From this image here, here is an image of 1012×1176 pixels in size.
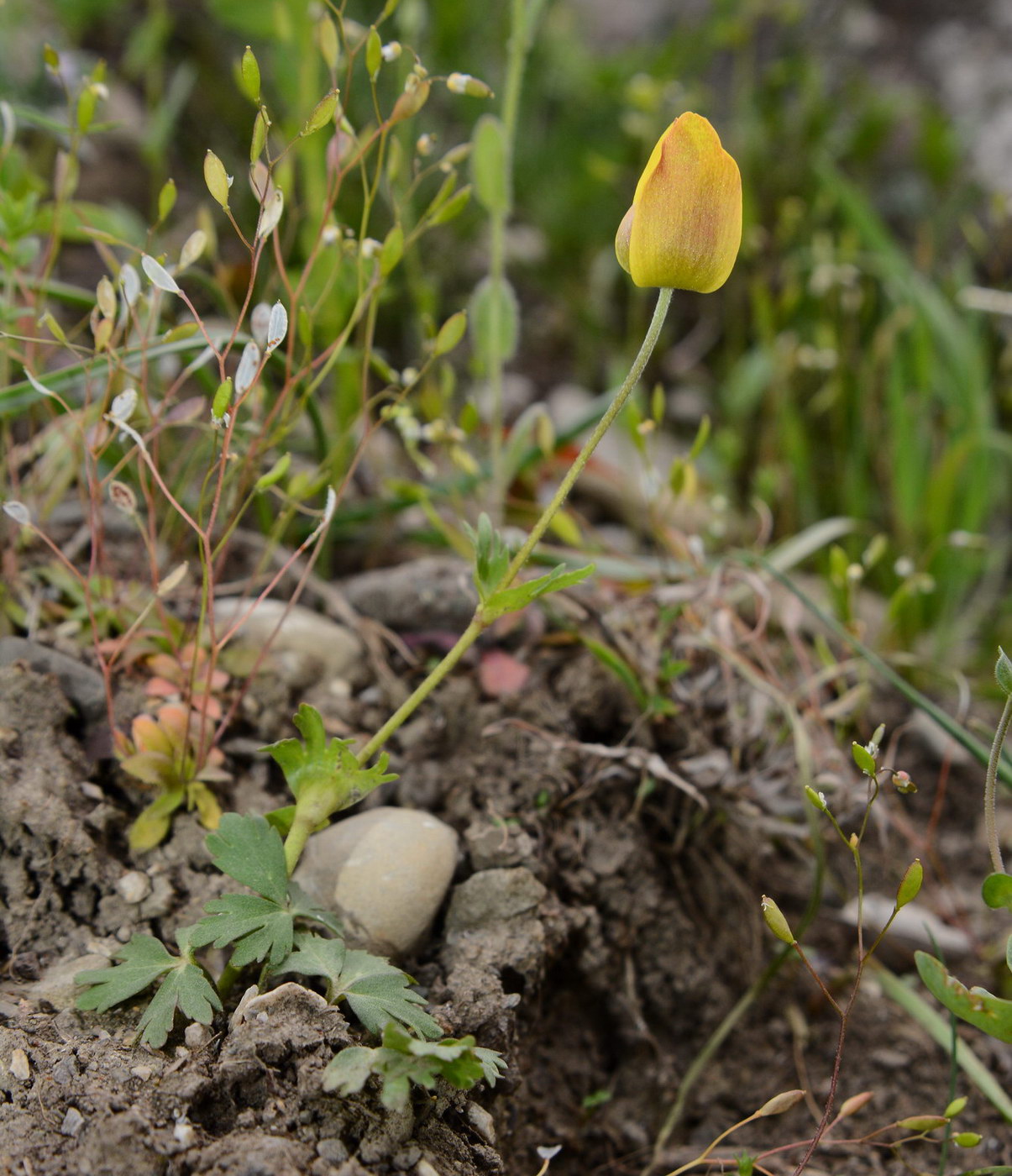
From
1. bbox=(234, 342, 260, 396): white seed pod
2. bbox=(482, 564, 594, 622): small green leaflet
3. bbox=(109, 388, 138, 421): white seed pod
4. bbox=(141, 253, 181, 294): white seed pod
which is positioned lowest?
bbox=(482, 564, 594, 622): small green leaflet

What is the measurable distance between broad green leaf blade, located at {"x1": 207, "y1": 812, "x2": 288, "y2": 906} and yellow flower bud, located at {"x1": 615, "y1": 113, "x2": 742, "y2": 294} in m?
0.56

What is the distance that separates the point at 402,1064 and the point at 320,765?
0.82 ft

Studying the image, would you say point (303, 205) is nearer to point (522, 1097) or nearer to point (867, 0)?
point (522, 1097)

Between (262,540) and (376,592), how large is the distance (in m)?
0.16

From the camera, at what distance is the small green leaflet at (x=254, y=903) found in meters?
0.78

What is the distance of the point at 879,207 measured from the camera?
89.0 inches

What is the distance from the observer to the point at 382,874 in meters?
0.90

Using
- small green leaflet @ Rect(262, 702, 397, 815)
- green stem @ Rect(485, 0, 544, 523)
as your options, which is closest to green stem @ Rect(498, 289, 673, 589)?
small green leaflet @ Rect(262, 702, 397, 815)

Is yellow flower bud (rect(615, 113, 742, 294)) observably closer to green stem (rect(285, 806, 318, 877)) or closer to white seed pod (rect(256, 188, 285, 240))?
white seed pod (rect(256, 188, 285, 240))

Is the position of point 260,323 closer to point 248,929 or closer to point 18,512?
point 18,512

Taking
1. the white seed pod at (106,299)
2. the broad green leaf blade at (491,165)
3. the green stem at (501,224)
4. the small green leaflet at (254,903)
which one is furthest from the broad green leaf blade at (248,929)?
the broad green leaf blade at (491,165)

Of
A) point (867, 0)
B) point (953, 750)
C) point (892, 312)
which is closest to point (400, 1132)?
point (953, 750)

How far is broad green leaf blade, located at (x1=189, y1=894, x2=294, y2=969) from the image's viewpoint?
0.78 m

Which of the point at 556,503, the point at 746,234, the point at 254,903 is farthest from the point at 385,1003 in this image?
the point at 746,234
